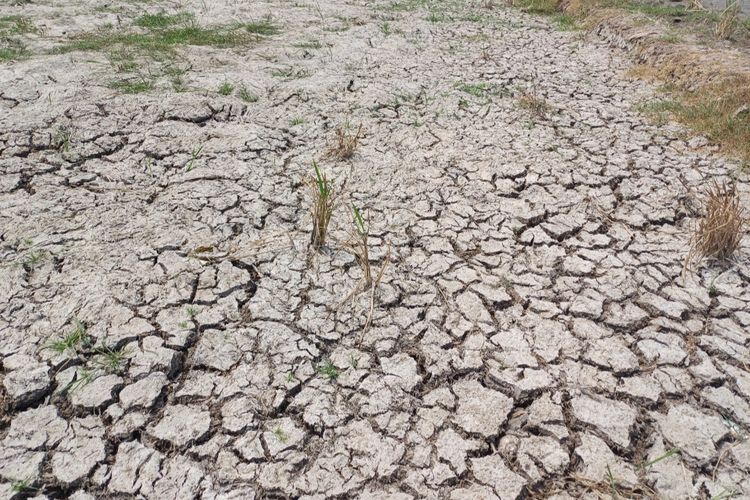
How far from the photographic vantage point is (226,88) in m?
3.94

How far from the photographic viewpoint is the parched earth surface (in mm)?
1658

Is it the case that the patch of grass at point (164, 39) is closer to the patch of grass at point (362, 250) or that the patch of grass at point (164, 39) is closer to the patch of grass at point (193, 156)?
the patch of grass at point (193, 156)

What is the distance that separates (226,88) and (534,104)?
243cm

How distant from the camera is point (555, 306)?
2.27 meters

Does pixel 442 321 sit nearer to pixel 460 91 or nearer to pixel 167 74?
pixel 460 91

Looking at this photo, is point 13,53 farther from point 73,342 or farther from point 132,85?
point 73,342

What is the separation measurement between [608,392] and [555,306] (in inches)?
18.8

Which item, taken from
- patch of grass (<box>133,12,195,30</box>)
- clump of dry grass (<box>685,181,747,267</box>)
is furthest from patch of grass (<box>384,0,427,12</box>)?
clump of dry grass (<box>685,181,747,267</box>)

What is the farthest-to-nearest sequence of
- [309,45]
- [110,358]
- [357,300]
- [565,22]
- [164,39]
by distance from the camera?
[565,22], [309,45], [164,39], [357,300], [110,358]

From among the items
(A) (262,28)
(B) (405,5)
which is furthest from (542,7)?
(A) (262,28)

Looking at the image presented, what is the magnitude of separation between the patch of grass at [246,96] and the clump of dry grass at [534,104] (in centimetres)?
212

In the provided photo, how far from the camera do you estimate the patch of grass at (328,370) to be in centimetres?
A: 192

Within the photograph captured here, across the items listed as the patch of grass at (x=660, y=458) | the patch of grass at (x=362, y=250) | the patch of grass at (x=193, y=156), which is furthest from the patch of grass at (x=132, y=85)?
the patch of grass at (x=660, y=458)

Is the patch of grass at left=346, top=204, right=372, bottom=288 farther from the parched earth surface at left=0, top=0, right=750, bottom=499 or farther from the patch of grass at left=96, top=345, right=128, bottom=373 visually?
the patch of grass at left=96, top=345, right=128, bottom=373
